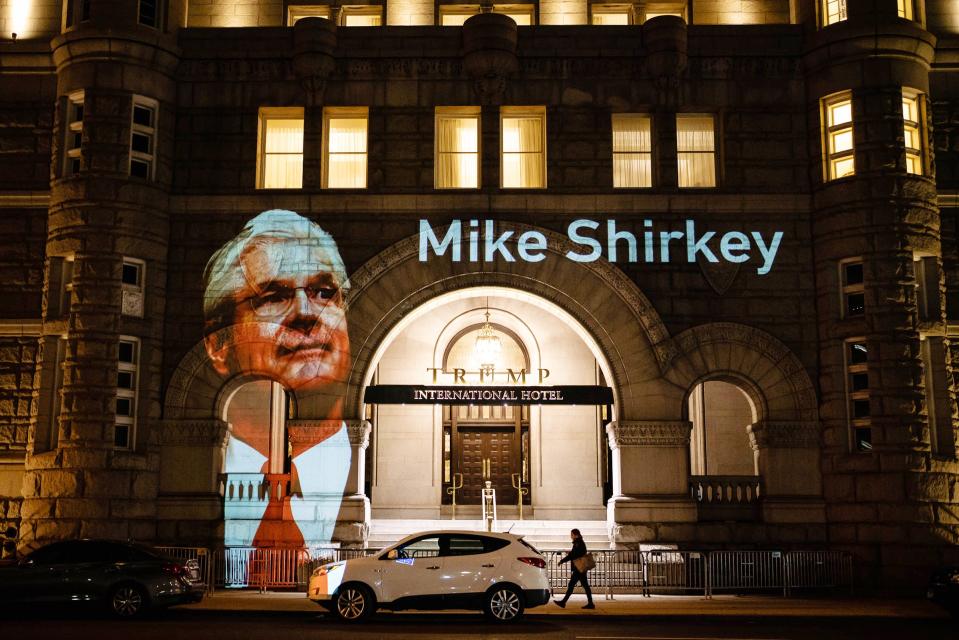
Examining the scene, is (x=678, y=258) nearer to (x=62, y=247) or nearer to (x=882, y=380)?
(x=882, y=380)

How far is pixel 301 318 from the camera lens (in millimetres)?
25156

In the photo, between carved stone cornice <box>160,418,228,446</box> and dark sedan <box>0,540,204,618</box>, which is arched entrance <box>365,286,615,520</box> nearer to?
carved stone cornice <box>160,418,228,446</box>

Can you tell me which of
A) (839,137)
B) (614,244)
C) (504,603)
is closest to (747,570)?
(504,603)

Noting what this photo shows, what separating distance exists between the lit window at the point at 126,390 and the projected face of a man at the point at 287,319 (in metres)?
1.86

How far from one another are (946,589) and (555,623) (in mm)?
7666

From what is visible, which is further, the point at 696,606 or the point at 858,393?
the point at 858,393

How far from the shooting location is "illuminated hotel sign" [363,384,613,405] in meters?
24.8

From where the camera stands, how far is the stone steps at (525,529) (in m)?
25.0

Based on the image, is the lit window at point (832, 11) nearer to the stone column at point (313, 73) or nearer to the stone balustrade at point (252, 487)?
the stone column at point (313, 73)

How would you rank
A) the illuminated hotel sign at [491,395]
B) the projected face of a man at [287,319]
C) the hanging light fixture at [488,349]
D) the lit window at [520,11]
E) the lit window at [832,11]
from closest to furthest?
1. the illuminated hotel sign at [491,395]
2. the projected face of a man at [287,319]
3. the lit window at [832,11]
4. the lit window at [520,11]
5. the hanging light fixture at [488,349]

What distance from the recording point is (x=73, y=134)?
1002 inches

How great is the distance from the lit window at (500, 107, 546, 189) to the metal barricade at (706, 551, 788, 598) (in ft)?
34.1

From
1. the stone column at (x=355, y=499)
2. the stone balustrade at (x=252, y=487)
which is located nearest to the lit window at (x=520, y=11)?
the stone column at (x=355, y=499)

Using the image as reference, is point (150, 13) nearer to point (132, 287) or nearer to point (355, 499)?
point (132, 287)
